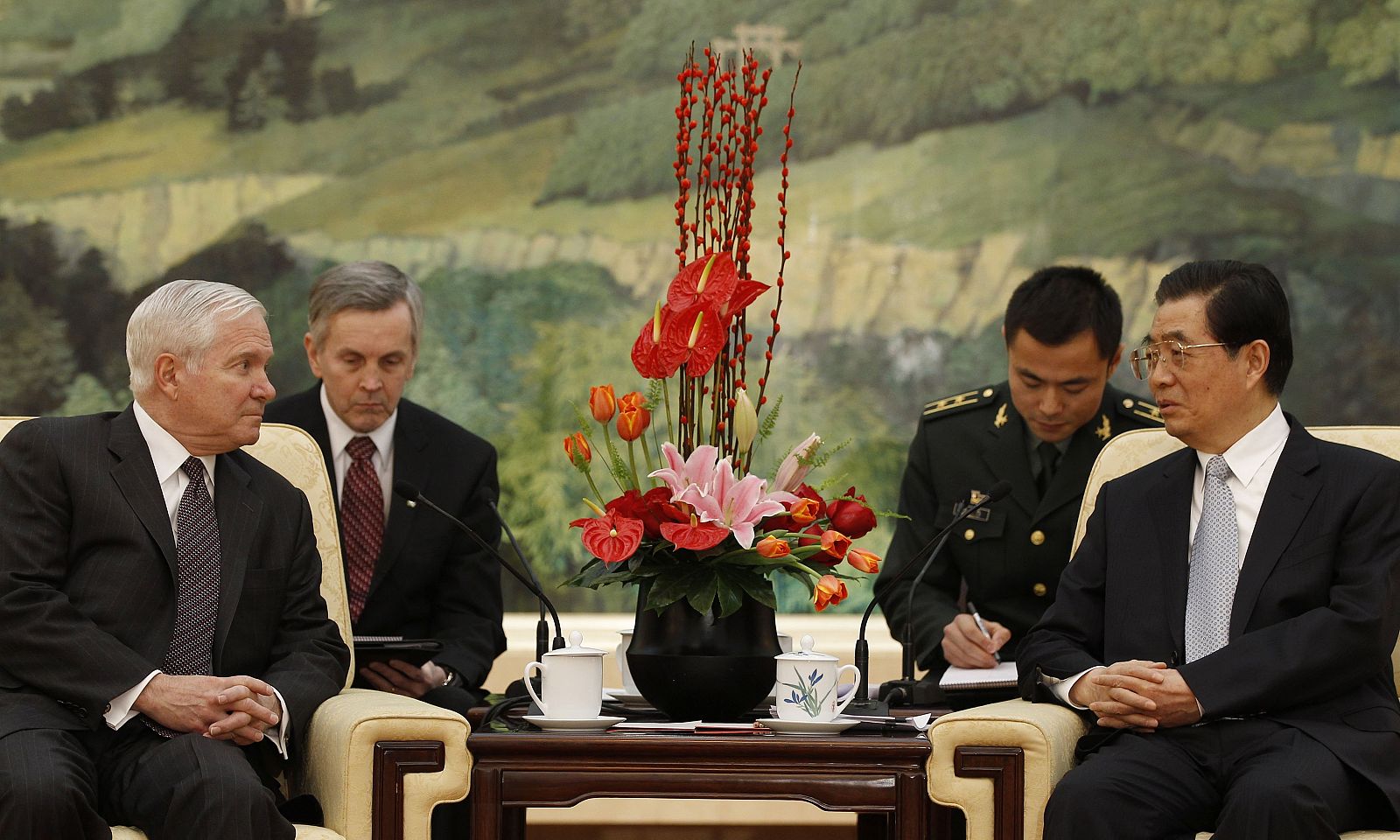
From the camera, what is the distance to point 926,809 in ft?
8.82

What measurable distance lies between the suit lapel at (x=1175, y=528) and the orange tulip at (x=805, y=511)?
2.23ft

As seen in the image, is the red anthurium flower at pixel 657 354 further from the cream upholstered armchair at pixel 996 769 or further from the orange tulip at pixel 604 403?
the cream upholstered armchair at pixel 996 769

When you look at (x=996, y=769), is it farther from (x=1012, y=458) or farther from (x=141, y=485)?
(x=141, y=485)

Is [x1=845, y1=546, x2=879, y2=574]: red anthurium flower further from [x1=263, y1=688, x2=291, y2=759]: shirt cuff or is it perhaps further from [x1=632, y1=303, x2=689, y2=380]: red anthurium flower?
[x1=263, y1=688, x2=291, y2=759]: shirt cuff

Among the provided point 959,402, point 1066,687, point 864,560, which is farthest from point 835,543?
point 959,402

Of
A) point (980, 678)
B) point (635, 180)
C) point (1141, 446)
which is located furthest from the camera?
point (635, 180)

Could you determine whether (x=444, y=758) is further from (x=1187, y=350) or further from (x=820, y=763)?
(x=1187, y=350)

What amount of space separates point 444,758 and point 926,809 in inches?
32.2

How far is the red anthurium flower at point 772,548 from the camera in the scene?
108 inches

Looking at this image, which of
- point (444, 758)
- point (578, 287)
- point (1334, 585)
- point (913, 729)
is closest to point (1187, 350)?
point (1334, 585)

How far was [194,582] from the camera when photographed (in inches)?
113

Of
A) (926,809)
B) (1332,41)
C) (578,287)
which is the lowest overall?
(926,809)

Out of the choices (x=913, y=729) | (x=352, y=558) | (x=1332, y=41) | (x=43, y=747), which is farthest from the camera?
(x=1332, y=41)

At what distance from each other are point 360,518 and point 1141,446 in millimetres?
1770
